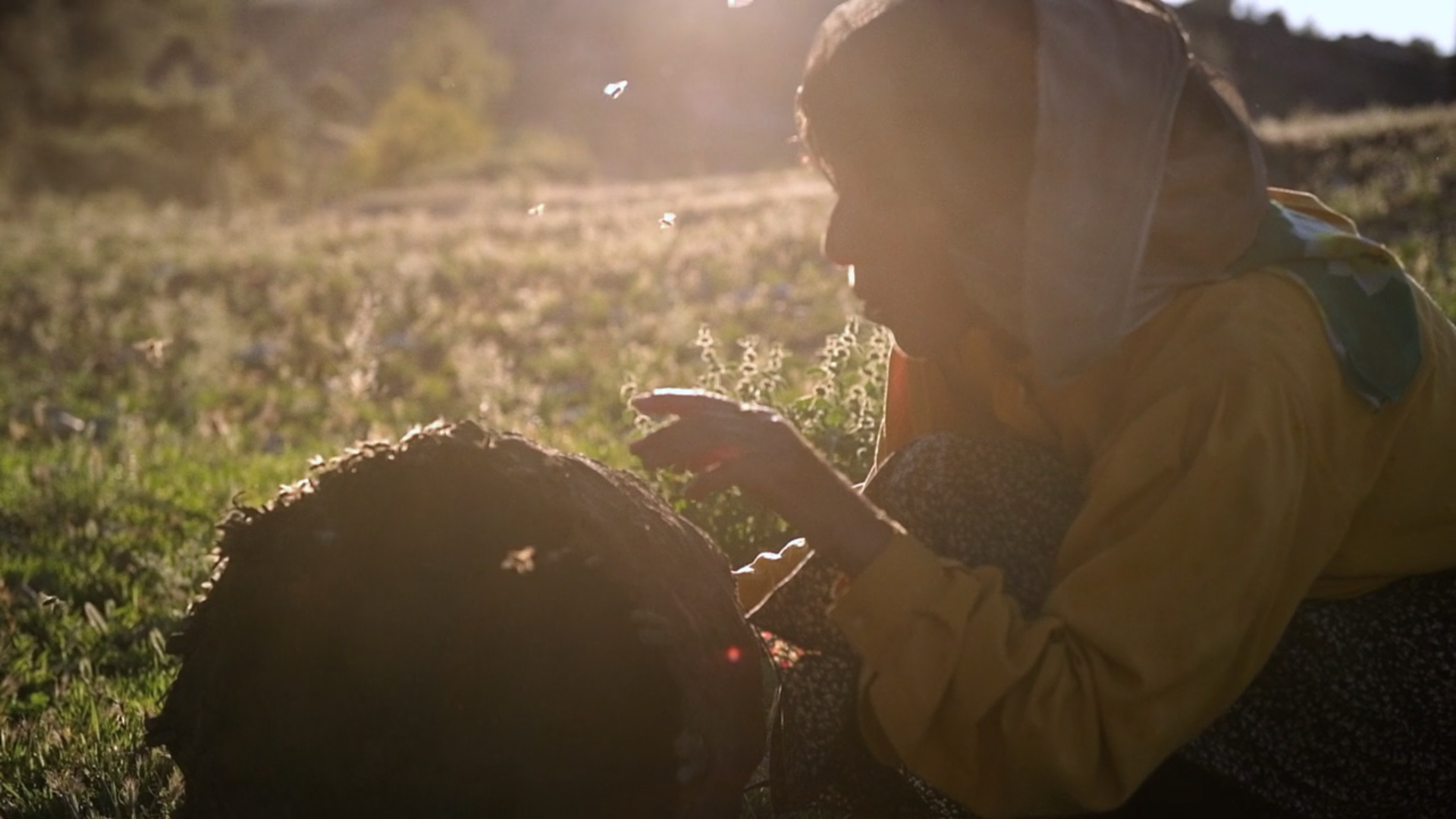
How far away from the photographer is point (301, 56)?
81.8m

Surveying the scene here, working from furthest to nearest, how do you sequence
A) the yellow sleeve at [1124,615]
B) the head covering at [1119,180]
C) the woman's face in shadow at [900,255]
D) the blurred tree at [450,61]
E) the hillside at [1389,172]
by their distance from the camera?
the blurred tree at [450,61] < the hillside at [1389,172] < the woman's face in shadow at [900,255] < the head covering at [1119,180] < the yellow sleeve at [1124,615]

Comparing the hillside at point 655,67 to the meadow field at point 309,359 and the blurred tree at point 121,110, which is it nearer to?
the blurred tree at point 121,110

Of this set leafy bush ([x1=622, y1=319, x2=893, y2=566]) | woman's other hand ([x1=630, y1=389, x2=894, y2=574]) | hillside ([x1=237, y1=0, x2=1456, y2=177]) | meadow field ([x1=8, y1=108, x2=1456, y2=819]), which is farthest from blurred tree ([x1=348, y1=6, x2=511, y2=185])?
woman's other hand ([x1=630, y1=389, x2=894, y2=574])

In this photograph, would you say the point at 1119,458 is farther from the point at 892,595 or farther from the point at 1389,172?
the point at 1389,172

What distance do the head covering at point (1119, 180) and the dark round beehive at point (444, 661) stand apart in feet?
2.47

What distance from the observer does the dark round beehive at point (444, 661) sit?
210 centimetres

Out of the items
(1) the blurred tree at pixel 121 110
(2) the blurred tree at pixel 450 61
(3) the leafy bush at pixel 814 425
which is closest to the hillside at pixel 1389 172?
(3) the leafy bush at pixel 814 425

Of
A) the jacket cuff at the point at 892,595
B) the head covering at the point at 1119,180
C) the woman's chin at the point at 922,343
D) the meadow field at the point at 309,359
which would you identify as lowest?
the meadow field at the point at 309,359

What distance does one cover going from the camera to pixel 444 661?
2.10 meters

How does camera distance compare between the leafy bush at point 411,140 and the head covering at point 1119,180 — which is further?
the leafy bush at point 411,140

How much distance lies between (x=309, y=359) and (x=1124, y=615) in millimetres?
7889

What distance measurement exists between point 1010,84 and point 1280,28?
59985 millimetres

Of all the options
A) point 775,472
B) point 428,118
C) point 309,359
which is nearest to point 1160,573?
point 775,472

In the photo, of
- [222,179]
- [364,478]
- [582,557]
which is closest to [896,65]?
[582,557]
